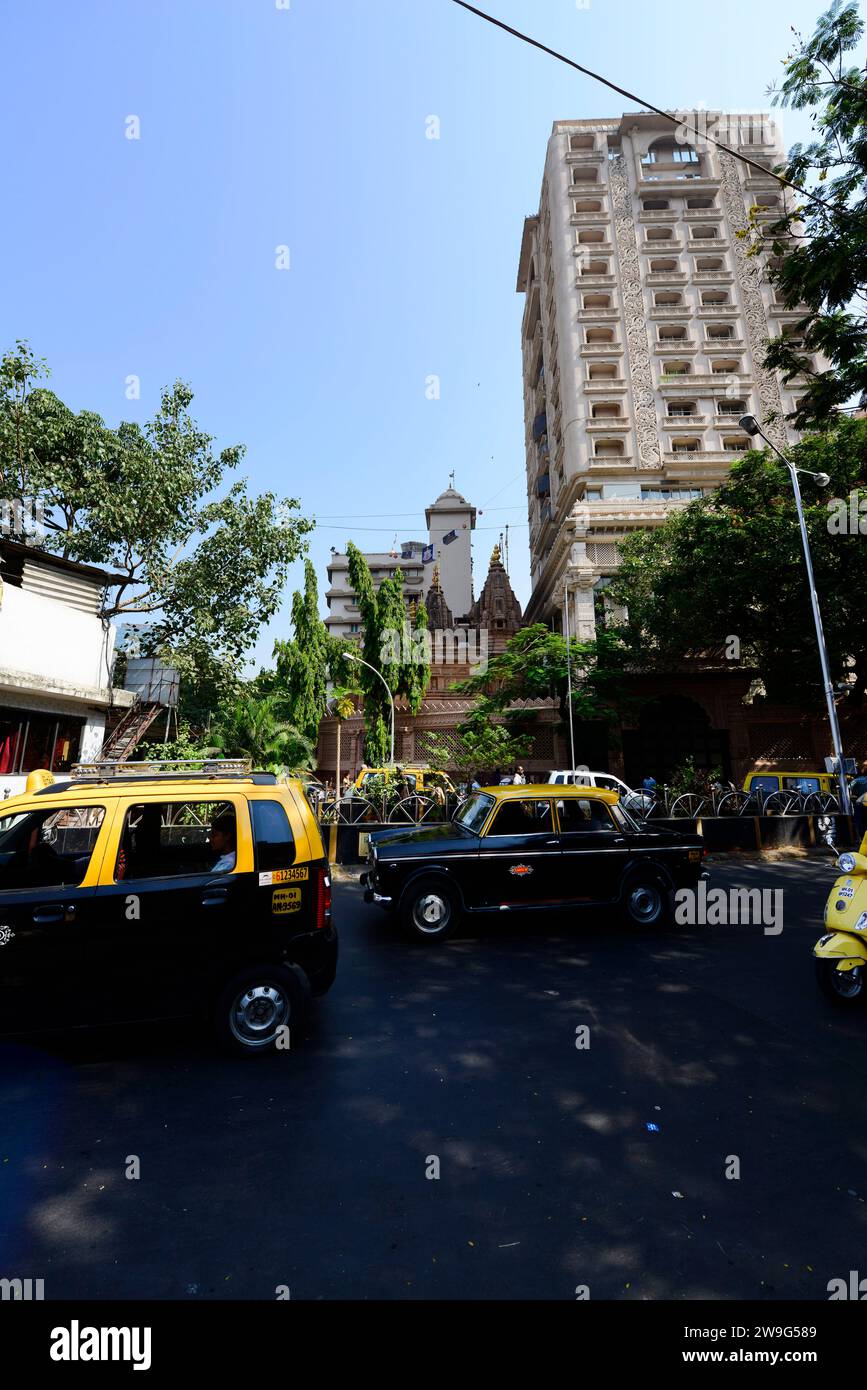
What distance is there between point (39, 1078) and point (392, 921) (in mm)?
4721

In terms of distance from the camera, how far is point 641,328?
3781 centimetres

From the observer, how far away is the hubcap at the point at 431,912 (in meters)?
7.52

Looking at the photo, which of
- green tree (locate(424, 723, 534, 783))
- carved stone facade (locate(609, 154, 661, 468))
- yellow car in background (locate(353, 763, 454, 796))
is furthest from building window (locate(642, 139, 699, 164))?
yellow car in background (locate(353, 763, 454, 796))

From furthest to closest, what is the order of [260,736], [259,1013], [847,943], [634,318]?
1. [634,318]
2. [260,736]
3. [847,943]
4. [259,1013]

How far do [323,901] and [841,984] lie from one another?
460 centimetres

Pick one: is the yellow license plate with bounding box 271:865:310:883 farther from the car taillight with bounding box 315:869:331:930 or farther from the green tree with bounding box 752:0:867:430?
the green tree with bounding box 752:0:867:430

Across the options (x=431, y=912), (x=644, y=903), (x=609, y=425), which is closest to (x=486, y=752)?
(x=644, y=903)

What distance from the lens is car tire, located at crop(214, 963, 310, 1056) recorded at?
4.48 metres

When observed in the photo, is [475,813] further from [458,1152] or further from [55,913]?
[55,913]

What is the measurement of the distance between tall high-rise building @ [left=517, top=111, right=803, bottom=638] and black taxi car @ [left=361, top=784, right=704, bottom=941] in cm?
2443

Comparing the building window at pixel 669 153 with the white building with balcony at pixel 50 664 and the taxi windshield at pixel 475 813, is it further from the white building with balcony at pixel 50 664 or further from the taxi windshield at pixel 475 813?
the taxi windshield at pixel 475 813

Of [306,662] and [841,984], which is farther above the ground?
[306,662]
